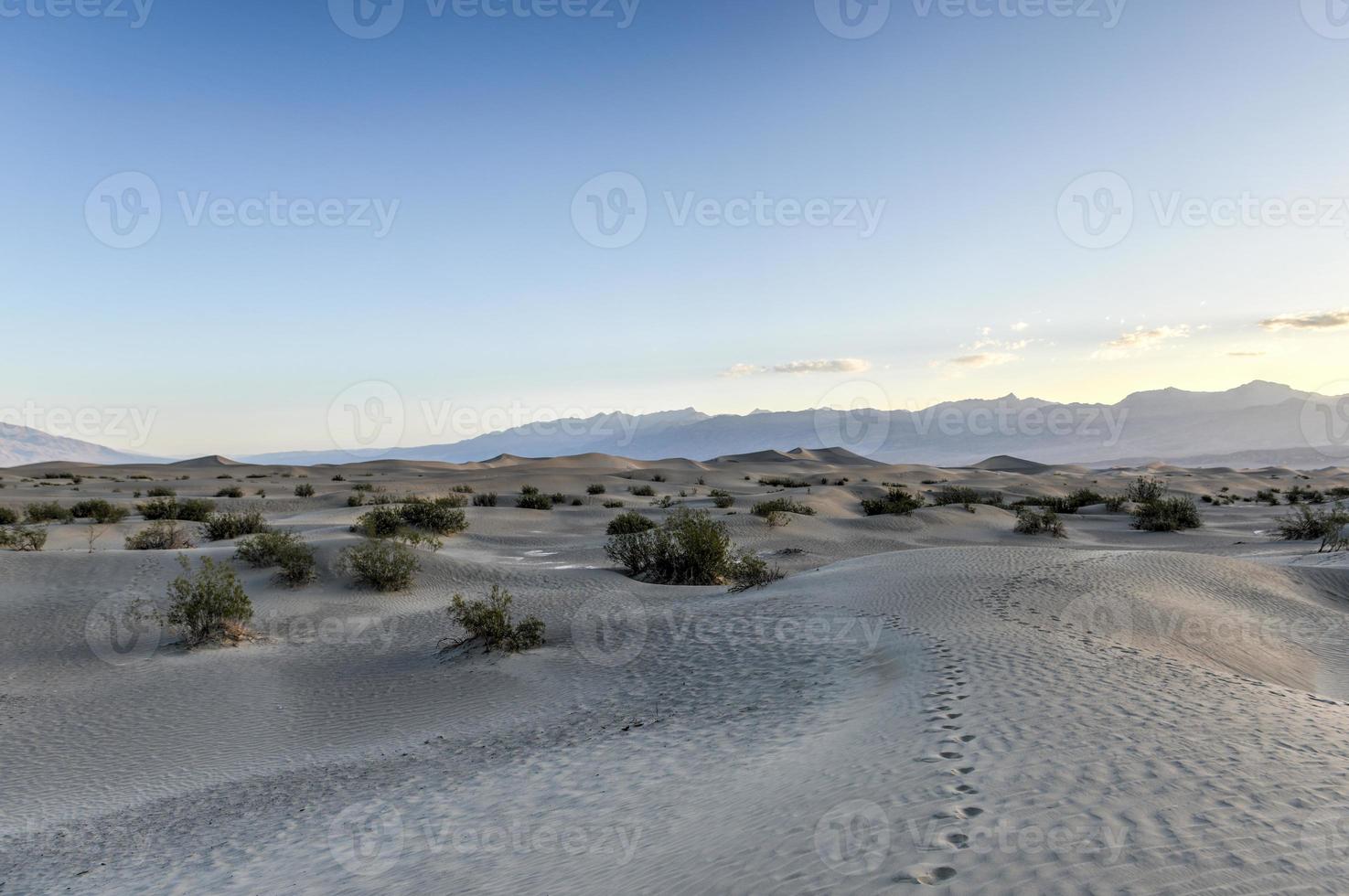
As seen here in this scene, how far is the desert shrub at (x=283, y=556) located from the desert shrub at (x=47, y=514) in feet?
41.1

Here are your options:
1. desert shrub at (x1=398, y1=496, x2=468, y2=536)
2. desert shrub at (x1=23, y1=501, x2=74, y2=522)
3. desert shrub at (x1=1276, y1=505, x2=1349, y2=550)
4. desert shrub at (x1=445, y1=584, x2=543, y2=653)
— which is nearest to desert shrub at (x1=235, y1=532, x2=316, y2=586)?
desert shrub at (x1=445, y1=584, x2=543, y2=653)

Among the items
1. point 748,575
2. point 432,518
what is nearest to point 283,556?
point 432,518

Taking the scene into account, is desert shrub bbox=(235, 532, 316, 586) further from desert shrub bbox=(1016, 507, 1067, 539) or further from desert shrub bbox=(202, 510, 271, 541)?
desert shrub bbox=(1016, 507, 1067, 539)

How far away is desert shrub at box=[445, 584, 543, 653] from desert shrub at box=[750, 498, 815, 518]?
588 inches

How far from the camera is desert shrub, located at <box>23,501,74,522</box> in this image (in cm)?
2198

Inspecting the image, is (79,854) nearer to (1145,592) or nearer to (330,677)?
(330,677)

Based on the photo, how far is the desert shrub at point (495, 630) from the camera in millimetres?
10266

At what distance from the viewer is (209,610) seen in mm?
10828

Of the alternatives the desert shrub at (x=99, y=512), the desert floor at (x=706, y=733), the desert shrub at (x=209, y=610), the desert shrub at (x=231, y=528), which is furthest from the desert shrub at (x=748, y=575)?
the desert shrub at (x=99, y=512)

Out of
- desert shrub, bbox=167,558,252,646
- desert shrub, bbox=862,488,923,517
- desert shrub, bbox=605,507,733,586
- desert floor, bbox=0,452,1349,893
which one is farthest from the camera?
desert shrub, bbox=862,488,923,517

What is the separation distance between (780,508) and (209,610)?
59.2 feet

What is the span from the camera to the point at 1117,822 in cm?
358

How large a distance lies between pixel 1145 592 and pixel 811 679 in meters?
6.37

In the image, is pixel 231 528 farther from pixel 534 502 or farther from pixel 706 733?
pixel 706 733
